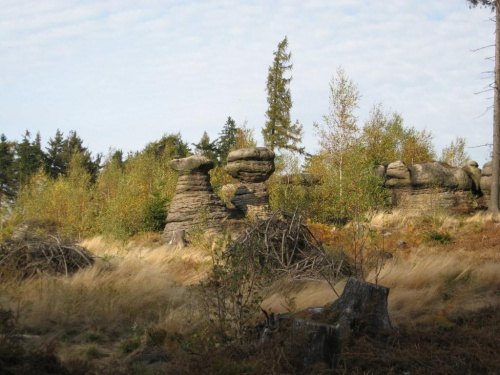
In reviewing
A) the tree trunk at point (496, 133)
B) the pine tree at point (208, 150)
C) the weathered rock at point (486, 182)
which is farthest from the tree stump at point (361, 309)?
the pine tree at point (208, 150)

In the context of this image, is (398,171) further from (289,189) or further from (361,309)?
Result: (361,309)

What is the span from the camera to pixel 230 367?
16.7ft

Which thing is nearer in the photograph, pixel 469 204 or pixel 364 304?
pixel 364 304

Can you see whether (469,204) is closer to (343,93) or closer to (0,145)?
(343,93)

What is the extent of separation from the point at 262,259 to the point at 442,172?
1735 cm

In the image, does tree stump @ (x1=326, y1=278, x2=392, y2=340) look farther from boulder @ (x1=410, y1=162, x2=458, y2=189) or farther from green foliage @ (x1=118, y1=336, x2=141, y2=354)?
boulder @ (x1=410, y1=162, x2=458, y2=189)

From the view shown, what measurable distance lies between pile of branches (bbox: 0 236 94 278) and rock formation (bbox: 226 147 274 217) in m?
10.7

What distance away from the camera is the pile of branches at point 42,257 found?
10383mm

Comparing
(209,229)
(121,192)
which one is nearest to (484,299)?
(209,229)

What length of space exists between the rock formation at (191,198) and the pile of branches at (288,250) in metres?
8.43

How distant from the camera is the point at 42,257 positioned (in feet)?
35.7

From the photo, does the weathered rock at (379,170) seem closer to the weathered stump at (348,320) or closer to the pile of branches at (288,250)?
the pile of branches at (288,250)

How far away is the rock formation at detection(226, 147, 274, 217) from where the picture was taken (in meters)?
21.7

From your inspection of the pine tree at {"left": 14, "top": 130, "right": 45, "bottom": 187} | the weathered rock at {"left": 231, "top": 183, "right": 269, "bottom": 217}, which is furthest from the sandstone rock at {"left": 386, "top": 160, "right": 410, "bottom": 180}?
the pine tree at {"left": 14, "top": 130, "right": 45, "bottom": 187}
